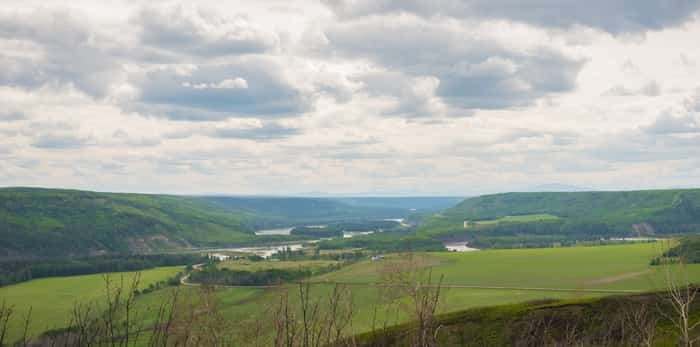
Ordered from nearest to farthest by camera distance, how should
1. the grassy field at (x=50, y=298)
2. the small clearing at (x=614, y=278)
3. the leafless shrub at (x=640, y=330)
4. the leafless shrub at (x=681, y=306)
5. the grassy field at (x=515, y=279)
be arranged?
the leafless shrub at (x=681, y=306)
the leafless shrub at (x=640, y=330)
the grassy field at (x=515, y=279)
the grassy field at (x=50, y=298)
the small clearing at (x=614, y=278)

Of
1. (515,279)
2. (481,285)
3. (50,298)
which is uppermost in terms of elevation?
(515,279)

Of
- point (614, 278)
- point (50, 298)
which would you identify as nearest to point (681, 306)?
point (614, 278)

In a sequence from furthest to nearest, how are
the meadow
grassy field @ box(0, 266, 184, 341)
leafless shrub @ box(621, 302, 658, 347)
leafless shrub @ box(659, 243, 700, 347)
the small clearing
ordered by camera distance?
the small clearing, grassy field @ box(0, 266, 184, 341), the meadow, leafless shrub @ box(621, 302, 658, 347), leafless shrub @ box(659, 243, 700, 347)

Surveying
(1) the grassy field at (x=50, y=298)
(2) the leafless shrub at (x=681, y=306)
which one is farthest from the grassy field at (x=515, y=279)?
(2) the leafless shrub at (x=681, y=306)

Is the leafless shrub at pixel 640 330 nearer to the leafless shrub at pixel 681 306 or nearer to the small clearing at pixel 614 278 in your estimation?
the leafless shrub at pixel 681 306

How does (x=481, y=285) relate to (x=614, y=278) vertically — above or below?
below

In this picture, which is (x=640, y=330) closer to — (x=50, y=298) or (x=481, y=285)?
(x=481, y=285)

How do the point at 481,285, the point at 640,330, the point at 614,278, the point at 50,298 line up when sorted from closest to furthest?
the point at 640,330
the point at 614,278
the point at 481,285
the point at 50,298

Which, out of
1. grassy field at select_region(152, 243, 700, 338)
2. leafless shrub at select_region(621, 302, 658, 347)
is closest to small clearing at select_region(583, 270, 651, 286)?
grassy field at select_region(152, 243, 700, 338)

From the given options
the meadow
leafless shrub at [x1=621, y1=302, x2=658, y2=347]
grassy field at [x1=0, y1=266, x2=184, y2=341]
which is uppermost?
leafless shrub at [x1=621, y1=302, x2=658, y2=347]

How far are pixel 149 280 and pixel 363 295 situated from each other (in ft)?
331

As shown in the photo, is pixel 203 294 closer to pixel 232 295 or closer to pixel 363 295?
pixel 363 295

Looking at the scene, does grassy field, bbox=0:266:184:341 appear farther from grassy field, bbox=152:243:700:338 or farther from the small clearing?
the small clearing

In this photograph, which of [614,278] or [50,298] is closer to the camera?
[614,278]
